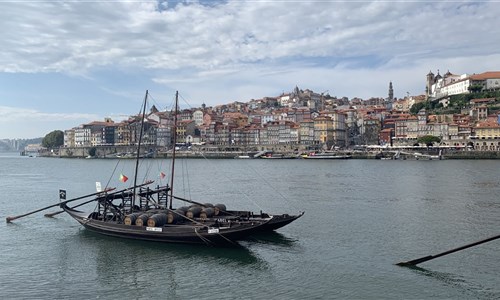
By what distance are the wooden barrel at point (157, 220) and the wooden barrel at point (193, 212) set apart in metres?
1.35

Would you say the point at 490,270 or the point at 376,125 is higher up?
the point at 376,125

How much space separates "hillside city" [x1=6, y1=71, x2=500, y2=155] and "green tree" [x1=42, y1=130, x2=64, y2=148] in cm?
679

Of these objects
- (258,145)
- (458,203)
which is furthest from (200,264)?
(258,145)

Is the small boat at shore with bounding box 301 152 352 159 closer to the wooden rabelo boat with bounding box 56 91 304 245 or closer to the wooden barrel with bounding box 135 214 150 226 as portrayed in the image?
the wooden rabelo boat with bounding box 56 91 304 245

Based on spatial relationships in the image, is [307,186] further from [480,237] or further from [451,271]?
[451,271]

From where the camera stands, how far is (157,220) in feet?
67.3

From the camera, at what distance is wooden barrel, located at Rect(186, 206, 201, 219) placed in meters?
22.0

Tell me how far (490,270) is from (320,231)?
802cm

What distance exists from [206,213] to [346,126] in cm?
10949

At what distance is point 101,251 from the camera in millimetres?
19875

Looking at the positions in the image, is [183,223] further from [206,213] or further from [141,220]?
[141,220]

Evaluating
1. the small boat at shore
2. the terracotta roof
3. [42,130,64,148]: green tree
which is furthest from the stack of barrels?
[42,130,64,148]: green tree

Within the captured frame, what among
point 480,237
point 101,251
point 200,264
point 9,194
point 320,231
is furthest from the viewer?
point 9,194

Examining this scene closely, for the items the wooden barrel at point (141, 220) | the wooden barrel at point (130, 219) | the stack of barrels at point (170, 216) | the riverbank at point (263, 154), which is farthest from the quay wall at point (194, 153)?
the wooden barrel at point (141, 220)
